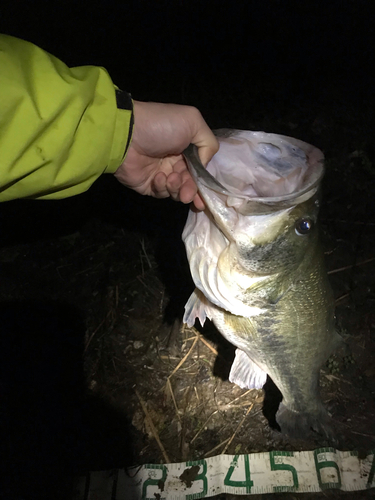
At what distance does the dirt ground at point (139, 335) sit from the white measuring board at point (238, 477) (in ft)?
0.20

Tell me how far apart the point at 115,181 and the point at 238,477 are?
102 inches

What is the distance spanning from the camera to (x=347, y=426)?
2482 millimetres

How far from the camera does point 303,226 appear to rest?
1345 mm

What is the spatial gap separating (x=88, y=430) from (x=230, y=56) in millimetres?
3834

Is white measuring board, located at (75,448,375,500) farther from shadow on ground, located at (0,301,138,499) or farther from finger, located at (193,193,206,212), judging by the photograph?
finger, located at (193,193,206,212)

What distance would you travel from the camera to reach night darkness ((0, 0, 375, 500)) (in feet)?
8.26

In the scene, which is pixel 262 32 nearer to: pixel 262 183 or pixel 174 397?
pixel 262 183

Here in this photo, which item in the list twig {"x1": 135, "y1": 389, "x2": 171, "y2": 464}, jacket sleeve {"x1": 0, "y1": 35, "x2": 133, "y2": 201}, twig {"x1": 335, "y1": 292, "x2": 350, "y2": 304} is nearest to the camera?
jacket sleeve {"x1": 0, "y1": 35, "x2": 133, "y2": 201}

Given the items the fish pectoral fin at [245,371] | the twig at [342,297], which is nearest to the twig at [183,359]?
the fish pectoral fin at [245,371]

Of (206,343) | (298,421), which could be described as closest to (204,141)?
(298,421)

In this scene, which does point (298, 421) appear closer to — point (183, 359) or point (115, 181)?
point (183, 359)

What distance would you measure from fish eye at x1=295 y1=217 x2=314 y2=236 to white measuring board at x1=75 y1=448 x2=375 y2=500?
1838 millimetres

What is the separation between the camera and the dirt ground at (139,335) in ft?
8.06

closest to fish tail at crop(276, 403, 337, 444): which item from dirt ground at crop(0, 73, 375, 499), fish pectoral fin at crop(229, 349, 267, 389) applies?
fish pectoral fin at crop(229, 349, 267, 389)
